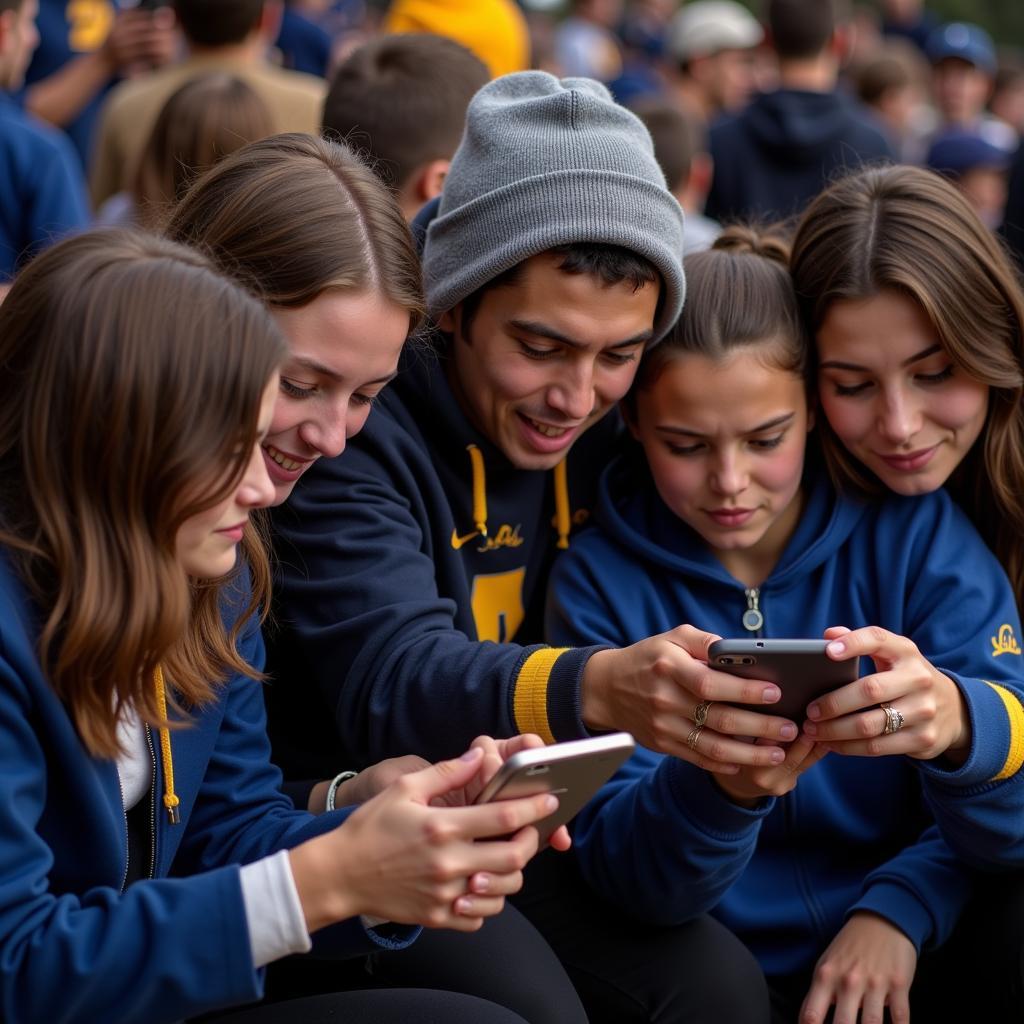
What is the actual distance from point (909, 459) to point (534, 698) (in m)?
0.91

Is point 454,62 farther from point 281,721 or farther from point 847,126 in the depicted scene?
point 847,126

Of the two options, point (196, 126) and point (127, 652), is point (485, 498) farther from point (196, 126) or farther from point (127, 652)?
point (196, 126)

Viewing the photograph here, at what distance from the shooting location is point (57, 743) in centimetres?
182

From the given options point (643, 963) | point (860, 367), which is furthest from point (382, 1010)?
point (860, 367)

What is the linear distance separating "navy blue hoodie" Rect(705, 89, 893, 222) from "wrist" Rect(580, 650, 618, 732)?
12.5 feet

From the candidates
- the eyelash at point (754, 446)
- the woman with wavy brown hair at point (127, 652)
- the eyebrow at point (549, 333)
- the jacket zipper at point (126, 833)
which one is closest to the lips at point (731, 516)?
the eyelash at point (754, 446)

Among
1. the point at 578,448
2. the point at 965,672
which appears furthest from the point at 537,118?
the point at 965,672

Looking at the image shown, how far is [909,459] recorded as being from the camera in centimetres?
271

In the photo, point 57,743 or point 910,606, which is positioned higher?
point 57,743

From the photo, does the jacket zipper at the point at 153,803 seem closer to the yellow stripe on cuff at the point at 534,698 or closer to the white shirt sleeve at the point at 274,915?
the white shirt sleeve at the point at 274,915

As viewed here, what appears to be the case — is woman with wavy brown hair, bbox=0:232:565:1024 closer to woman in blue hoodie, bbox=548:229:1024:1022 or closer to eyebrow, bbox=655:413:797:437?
woman in blue hoodie, bbox=548:229:1024:1022

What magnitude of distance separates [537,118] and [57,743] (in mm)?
1373

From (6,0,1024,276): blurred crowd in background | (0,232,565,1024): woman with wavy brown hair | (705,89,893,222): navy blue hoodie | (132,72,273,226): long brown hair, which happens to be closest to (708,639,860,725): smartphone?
(0,232,565,1024): woman with wavy brown hair

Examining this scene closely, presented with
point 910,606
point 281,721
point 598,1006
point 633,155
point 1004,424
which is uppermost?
point 633,155
